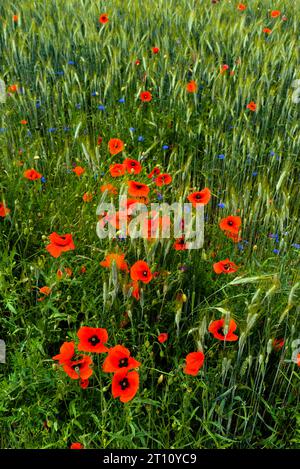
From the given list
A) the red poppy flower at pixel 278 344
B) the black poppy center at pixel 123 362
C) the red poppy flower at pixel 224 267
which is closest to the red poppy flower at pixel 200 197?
the red poppy flower at pixel 224 267

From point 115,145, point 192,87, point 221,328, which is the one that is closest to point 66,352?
point 221,328

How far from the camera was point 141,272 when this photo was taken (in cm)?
137

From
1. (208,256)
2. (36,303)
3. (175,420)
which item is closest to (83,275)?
(36,303)

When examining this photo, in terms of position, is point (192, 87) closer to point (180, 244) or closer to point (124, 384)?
point (180, 244)

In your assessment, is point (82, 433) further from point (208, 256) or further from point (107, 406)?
point (208, 256)

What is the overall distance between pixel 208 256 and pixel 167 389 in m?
0.51

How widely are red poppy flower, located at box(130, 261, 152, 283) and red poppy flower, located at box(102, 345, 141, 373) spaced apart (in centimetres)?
18

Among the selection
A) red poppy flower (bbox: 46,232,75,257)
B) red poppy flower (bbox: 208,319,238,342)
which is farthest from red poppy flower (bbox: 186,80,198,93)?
red poppy flower (bbox: 208,319,238,342)

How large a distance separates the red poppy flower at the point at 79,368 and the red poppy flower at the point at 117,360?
0.15ft

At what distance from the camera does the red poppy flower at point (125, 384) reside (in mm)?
1222

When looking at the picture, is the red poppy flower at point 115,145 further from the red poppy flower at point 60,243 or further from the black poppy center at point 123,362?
the black poppy center at point 123,362

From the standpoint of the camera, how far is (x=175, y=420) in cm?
130

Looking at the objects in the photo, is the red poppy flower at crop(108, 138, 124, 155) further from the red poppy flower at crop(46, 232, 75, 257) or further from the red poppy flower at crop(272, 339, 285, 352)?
the red poppy flower at crop(272, 339, 285, 352)

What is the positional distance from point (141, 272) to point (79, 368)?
273mm
